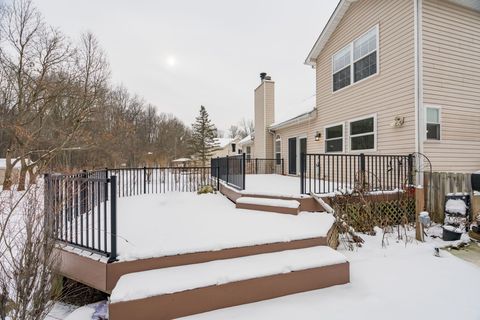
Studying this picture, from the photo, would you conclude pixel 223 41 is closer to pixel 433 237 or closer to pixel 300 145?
pixel 300 145

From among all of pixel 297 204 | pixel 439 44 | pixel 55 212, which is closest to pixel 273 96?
pixel 439 44

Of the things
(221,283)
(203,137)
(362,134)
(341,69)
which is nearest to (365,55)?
(341,69)

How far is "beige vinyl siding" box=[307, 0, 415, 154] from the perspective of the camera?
233 inches

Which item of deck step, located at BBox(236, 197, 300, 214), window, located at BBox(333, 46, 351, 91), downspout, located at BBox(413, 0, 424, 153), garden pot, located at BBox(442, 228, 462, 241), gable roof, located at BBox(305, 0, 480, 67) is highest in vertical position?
gable roof, located at BBox(305, 0, 480, 67)

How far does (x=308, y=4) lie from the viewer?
35.7 ft

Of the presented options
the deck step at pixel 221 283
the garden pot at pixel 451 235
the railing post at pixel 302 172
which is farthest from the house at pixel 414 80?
the deck step at pixel 221 283

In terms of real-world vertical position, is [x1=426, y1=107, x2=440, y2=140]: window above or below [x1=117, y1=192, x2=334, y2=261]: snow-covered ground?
above

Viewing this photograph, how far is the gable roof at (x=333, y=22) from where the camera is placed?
616cm

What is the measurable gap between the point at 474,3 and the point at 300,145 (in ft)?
22.4

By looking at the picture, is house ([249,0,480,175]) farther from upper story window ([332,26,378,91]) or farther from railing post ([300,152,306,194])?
railing post ([300,152,306,194])

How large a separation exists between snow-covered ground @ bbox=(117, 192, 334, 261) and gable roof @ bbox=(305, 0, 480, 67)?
7072mm

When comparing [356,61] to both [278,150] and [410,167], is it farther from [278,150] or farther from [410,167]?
[278,150]

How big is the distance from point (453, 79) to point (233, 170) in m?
6.33

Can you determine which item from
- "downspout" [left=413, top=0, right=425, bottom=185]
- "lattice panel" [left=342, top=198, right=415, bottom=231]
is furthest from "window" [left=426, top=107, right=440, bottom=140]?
"lattice panel" [left=342, top=198, right=415, bottom=231]
